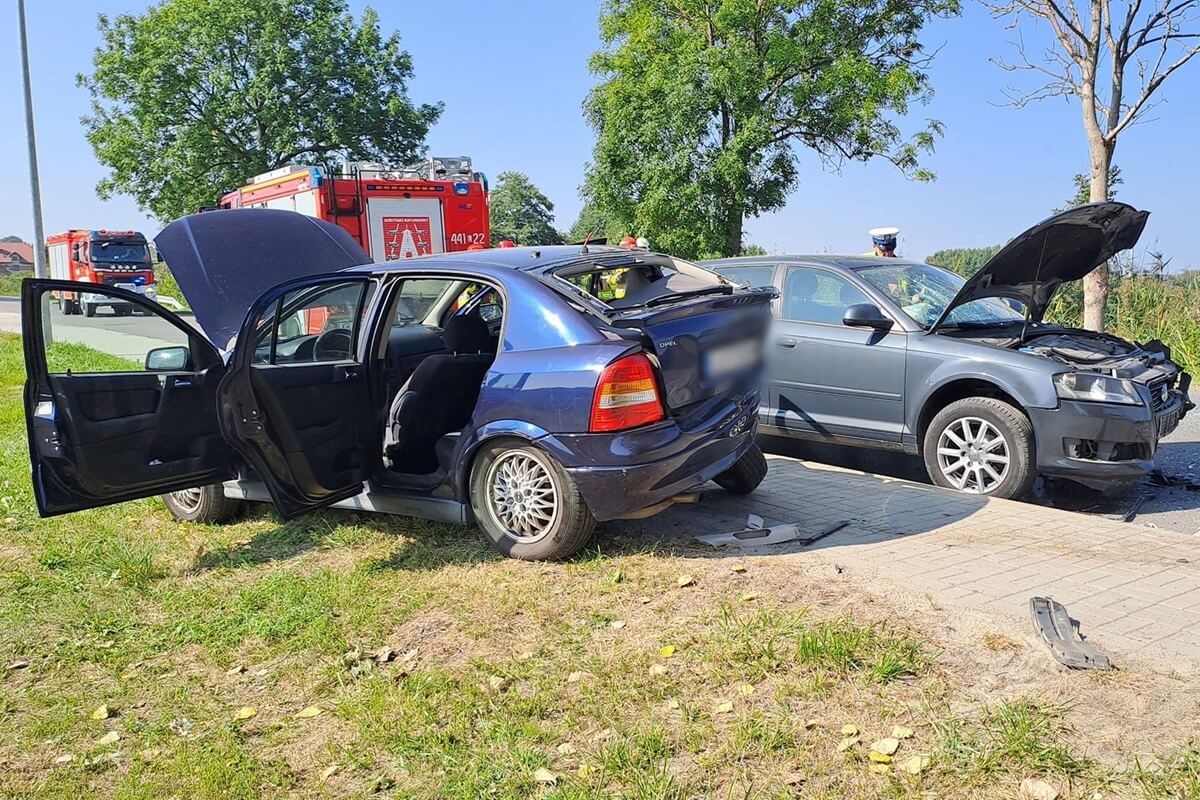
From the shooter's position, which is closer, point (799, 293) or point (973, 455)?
point (973, 455)

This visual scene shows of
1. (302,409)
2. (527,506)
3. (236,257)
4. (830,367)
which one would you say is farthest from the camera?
(830,367)

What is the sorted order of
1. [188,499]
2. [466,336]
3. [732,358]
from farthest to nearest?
1. [188,499]
2. [466,336]
3. [732,358]

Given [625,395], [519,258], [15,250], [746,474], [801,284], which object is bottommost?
[746,474]

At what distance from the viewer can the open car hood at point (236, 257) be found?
5.79 m

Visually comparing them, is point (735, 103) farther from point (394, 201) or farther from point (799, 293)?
point (799, 293)

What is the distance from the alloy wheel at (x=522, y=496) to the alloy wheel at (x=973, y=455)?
9.88 feet

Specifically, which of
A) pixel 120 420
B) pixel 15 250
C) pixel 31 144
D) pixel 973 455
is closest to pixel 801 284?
pixel 973 455

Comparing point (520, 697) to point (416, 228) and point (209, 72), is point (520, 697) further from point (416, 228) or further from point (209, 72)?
point (209, 72)

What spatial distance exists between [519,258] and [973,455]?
10.8 feet

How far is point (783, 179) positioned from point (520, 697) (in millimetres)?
17323

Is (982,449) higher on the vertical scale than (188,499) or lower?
higher

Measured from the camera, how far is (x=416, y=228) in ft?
50.9

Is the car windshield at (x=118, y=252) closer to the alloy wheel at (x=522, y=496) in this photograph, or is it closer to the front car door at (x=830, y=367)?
the front car door at (x=830, y=367)

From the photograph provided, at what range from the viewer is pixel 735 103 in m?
18.2
